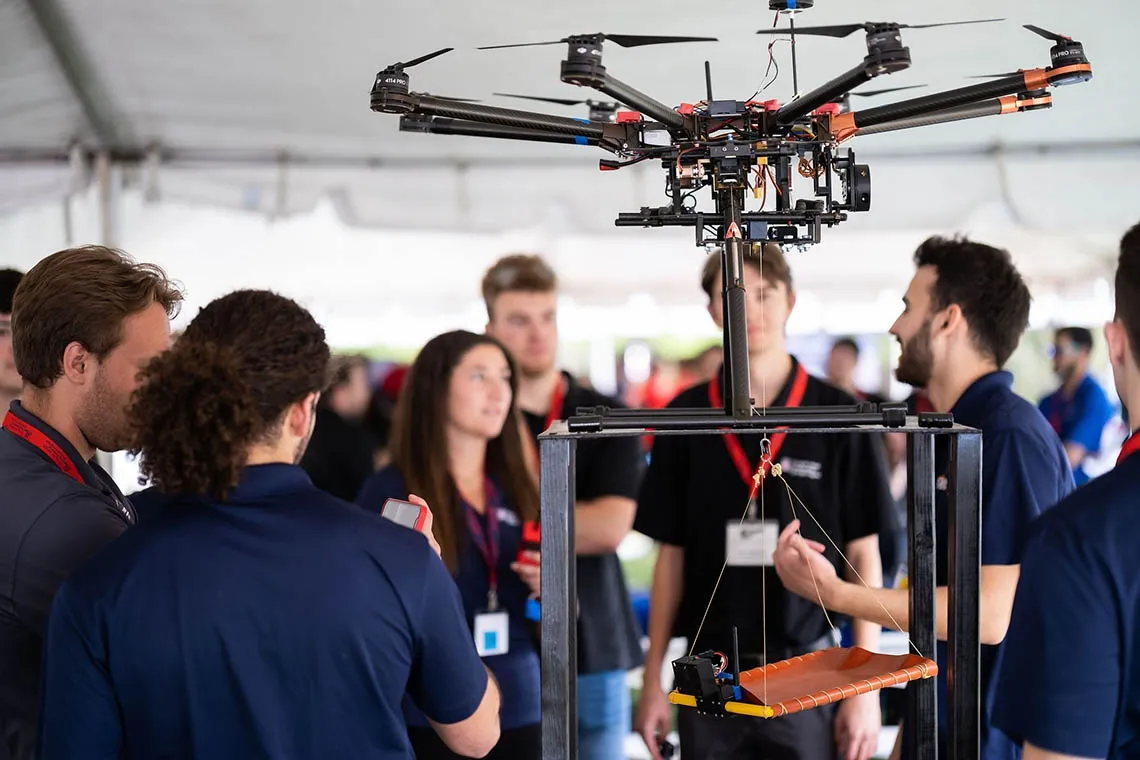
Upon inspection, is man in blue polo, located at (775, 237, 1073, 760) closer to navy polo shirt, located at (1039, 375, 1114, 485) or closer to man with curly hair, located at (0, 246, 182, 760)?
man with curly hair, located at (0, 246, 182, 760)

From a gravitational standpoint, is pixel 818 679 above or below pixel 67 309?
below

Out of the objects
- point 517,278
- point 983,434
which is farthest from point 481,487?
point 983,434

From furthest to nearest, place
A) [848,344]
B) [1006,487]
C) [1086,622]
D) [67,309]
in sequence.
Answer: [848,344]
[1006,487]
[67,309]
[1086,622]

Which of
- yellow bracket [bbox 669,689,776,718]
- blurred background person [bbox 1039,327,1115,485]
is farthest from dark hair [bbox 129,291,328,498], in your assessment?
blurred background person [bbox 1039,327,1115,485]

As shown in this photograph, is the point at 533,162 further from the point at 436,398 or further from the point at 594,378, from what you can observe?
the point at 436,398

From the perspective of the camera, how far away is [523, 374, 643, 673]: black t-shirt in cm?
267

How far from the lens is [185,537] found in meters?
1.25

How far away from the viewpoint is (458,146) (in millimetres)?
4410

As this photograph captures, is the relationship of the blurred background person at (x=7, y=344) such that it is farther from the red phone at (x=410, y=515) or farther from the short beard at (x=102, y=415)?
the red phone at (x=410, y=515)

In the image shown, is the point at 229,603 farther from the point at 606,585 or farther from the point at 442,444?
the point at 606,585

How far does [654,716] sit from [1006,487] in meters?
0.96

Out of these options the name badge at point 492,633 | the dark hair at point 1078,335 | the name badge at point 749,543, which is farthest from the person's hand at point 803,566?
the dark hair at point 1078,335

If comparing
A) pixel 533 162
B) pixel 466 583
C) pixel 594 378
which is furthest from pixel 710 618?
pixel 594 378

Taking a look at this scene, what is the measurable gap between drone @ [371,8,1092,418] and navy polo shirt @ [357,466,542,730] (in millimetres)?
1154
